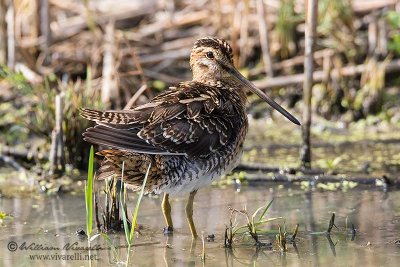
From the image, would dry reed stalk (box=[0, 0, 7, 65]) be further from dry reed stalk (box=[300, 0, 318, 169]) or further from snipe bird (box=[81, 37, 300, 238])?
snipe bird (box=[81, 37, 300, 238])

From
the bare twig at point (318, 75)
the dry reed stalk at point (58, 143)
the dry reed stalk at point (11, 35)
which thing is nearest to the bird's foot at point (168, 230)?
the dry reed stalk at point (58, 143)

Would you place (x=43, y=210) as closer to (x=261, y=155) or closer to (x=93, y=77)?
(x=261, y=155)

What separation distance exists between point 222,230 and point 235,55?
13.6 feet

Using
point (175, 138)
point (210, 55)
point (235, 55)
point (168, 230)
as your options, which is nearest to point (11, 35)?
point (235, 55)

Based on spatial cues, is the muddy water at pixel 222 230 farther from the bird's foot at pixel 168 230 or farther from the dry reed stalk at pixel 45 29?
the dry reed stalk at pixel 45 29

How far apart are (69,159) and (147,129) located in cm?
216

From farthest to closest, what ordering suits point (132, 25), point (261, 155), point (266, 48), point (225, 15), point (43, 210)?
point (132, 25), point (225, 15), point (266, 48), point (261, 155), point (43, 210)

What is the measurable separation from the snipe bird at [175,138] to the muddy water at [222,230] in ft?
1.11

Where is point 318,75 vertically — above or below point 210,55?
above

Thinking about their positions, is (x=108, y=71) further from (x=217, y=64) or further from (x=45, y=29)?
(x=217, y=64)

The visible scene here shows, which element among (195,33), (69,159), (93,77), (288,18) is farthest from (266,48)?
(69,159)

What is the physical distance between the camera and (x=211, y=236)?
204 inches

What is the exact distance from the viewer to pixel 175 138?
507 centimetres

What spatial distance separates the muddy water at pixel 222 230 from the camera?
4715mm
